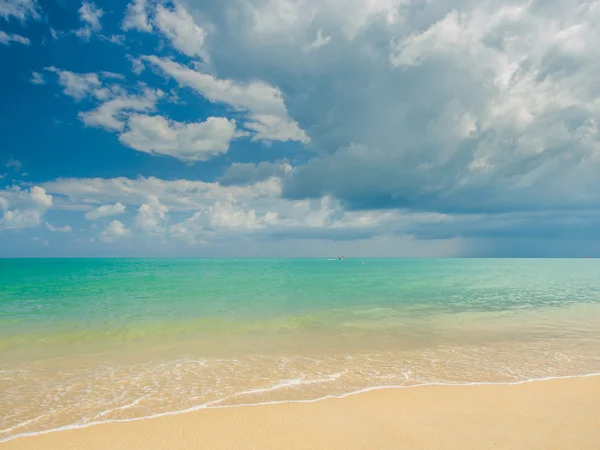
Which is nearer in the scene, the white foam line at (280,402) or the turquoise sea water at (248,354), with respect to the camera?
the white foam line at (280,402)

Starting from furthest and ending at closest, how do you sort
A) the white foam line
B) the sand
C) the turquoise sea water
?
the turquoise sea water < the white foam line < the sand

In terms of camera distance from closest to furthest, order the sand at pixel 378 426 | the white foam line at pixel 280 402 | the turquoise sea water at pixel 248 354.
A: the sand at pixel 378 426 < the white foam line at pixel 280 402 < the turquoise sea water at pixel 248 354

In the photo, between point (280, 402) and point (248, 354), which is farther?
point (248, 354)

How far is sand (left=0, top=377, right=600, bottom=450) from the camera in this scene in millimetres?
5797

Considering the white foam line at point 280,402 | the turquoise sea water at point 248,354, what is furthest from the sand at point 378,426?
the turquoise sea water at point 248,354

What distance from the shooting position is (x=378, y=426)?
640cm

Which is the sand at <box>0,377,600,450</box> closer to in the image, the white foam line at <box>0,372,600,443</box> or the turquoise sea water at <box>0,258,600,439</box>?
the white foam line at <box>0,372,600,443</box>

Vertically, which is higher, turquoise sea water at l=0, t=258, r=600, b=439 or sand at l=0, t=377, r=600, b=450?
sand at l=0, t=377, r=600, b=450

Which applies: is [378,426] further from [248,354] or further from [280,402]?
[248,354]

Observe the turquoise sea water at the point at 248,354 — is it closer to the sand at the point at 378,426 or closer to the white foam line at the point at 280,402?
the white foam line at the point at 280,402

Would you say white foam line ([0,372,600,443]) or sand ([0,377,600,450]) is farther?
white foam line ([0,372,600,443])

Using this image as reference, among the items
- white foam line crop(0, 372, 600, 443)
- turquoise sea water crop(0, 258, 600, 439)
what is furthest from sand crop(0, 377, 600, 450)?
turquoise sea water crop(0, 258, 600, 439)

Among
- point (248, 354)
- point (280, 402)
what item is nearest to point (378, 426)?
point (280, 402)

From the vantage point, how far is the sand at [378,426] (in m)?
5.80
